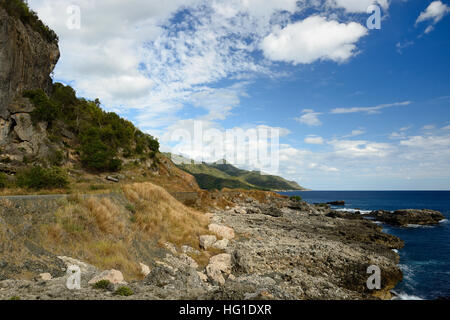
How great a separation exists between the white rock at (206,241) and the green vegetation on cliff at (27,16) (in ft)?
158

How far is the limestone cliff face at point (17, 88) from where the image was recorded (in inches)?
1289

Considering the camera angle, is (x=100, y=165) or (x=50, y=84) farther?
(x=50, y=84)

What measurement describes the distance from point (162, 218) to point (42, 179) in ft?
35.6

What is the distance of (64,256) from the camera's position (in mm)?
9438

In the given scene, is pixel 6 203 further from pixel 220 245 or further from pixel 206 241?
pixel 220 245

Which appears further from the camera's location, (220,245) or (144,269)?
(220,245)

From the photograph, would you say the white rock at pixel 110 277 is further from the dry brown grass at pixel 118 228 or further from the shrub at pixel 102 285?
the dry brown grass at pixel 118 228

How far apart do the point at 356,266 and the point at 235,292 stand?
14122mm

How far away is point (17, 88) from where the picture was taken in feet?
120

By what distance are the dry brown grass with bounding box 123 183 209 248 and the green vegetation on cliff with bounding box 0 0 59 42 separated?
41981 mm

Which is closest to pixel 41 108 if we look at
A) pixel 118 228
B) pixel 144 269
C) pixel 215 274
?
pixel 118 228
